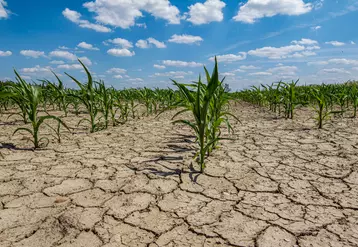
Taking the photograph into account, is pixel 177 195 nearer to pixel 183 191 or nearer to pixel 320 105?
pixel 183 191

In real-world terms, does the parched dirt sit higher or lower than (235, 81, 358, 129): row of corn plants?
lower

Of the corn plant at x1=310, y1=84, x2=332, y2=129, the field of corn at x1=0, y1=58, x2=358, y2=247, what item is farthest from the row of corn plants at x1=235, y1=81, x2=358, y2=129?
the field of corn at x1=0, y1=58, x2=358, y2=247

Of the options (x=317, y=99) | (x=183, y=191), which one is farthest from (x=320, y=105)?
(x=183, y=191)

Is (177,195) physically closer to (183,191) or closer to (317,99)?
(183,191)

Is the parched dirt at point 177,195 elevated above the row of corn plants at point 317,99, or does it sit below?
below

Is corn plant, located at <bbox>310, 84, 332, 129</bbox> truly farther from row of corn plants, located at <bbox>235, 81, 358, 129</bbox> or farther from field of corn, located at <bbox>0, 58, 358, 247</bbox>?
field of corn, located at <bbox>0, 58, 358, 247</bbox>

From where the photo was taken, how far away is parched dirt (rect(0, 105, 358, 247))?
3.62 ft

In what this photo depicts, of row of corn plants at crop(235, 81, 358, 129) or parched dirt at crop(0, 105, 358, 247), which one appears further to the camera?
row of corn plants at crop(235, 81, 358, 129)

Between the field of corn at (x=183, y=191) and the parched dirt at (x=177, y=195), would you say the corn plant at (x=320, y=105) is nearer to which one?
the field of corn at (x=183, y=191)

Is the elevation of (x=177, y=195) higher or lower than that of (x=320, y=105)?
lower

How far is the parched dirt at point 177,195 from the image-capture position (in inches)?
43.4

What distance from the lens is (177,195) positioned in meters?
1.47

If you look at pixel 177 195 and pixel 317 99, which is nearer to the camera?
pixel 177 195

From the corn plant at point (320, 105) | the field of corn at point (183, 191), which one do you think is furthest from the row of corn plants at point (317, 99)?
the field of corn at point (183, 191)
